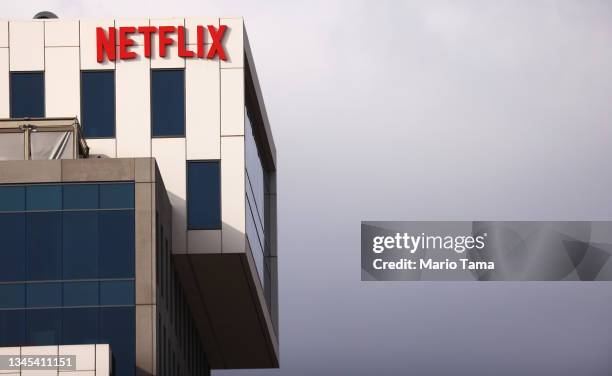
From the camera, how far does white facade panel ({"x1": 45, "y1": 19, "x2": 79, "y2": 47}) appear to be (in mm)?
112438

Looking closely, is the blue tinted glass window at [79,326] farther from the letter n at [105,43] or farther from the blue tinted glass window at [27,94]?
the letter n at [105,43]

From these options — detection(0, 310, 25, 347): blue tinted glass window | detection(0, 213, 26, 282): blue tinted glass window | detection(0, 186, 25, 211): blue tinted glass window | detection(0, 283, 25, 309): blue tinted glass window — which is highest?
detection(0, 186, 25, 211): blue tinted glass window

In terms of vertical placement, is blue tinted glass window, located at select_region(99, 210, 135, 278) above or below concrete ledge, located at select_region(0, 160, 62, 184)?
below

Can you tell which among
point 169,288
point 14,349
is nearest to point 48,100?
point 169,288

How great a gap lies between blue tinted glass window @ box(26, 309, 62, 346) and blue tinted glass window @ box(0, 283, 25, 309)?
21.9 inches

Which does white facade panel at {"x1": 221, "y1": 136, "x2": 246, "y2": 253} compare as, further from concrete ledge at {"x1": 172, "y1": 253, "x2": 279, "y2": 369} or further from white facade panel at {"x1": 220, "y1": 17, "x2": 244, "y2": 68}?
white facade panel at {"x1": 220, "y1": 17, "x2": 244, "y2": 68}

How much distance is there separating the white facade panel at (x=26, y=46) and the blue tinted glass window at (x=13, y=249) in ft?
44.3

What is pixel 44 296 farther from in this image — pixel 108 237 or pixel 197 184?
pixel 197 184

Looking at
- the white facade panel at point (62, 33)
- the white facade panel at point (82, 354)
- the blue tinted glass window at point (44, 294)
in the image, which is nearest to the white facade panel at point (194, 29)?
the white facade panel at point (62, 33)

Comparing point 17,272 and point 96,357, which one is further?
point 17,272

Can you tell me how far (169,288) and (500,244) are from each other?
54.5ft

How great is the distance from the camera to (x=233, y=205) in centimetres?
11012

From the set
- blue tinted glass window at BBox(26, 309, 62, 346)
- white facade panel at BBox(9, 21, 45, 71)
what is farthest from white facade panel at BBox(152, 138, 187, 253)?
blue tinted glass window at BBox(26, 309, 62, 346)

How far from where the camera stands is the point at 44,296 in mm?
100062
